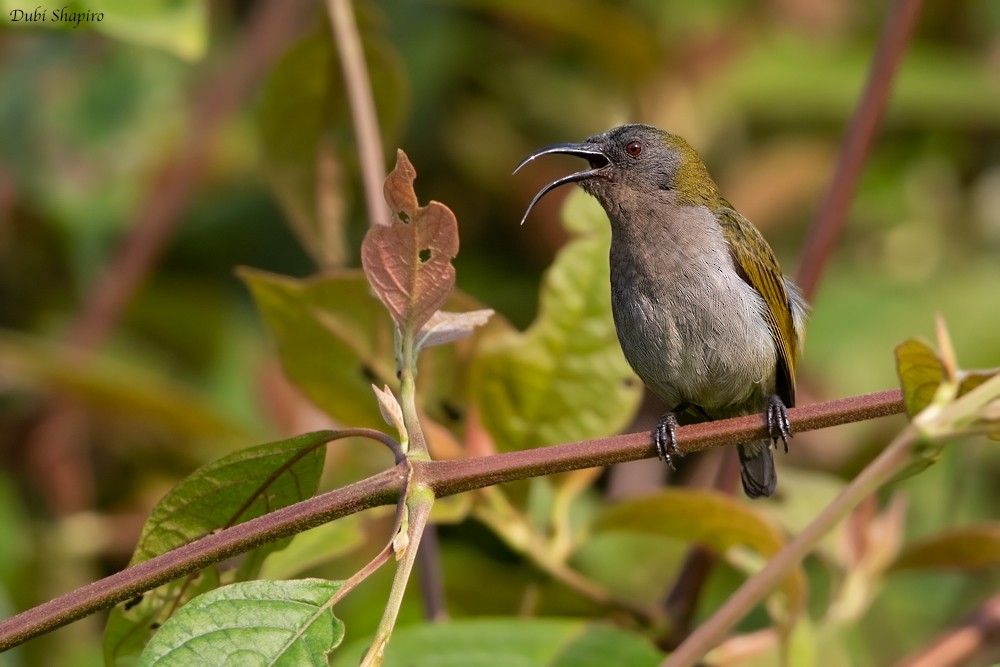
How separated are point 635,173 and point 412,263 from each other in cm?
190

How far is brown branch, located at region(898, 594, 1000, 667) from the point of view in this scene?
2414 mm

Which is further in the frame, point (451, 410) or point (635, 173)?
point (635, 173)

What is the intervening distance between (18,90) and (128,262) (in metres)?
1.62

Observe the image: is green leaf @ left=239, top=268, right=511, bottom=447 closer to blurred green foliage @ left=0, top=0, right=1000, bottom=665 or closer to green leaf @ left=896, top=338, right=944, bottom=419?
blurred green foliage @ left=0, top=0, right=1000, bottom=665

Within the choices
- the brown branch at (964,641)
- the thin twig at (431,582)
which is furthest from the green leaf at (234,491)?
the brown branch at (964,641)

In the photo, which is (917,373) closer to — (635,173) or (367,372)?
(367,372)

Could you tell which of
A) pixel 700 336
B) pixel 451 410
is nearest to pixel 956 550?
pixel 700 336

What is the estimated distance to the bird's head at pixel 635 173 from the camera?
11.8 feet

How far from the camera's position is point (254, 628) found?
1.68 metres

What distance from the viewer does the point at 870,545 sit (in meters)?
2.92

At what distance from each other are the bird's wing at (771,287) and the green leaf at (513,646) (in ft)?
3.40

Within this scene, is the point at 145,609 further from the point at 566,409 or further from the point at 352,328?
the point at 566,409

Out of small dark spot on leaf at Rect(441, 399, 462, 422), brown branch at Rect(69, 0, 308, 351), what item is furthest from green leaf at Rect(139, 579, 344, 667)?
brown branch at Rect(69, 0, 308, 351)

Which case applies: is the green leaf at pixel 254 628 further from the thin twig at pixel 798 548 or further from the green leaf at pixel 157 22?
the green leaf at pixel 157 22
